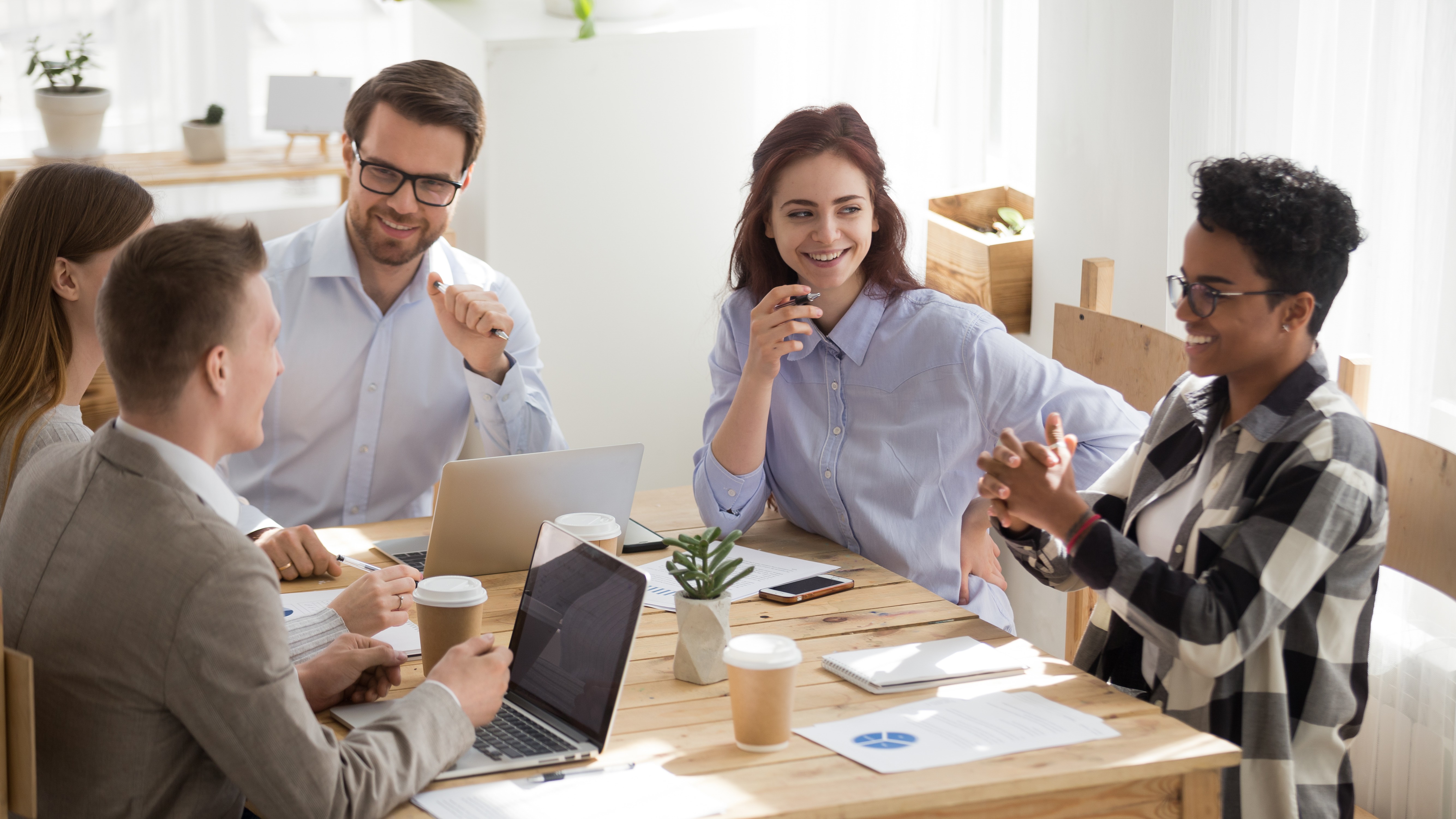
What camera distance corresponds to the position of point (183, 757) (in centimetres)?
121

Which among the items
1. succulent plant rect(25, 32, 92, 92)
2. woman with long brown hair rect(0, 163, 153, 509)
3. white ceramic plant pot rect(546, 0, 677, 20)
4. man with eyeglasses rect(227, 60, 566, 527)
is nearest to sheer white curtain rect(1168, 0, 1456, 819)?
man with eyeglasses rect(227, 60, 566, 527)

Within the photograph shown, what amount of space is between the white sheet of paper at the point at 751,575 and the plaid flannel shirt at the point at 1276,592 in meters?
0.52

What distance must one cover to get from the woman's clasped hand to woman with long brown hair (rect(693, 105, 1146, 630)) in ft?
1.63

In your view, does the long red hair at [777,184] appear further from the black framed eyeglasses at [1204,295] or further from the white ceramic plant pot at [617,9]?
the white ceramic plant pot at [617,9]

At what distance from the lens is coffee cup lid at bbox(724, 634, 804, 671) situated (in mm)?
1299

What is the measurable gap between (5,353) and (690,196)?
89.4 inches

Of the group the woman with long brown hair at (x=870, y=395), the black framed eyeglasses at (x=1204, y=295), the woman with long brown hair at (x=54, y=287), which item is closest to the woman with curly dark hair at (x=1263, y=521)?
the black framed eyeglasses at (x=1204, y=295)

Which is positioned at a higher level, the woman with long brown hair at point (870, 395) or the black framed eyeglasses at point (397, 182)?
the black framed eyeglasses at point (397, 182)

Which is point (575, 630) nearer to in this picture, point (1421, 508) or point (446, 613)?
point (446, 613)

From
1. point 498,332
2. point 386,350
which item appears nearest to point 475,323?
point 498,332

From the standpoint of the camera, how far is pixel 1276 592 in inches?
54.6

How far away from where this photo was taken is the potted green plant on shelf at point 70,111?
3.76 meters

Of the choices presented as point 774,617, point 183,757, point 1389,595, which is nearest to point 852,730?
point 774,617

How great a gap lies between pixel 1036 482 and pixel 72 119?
11.1 ft
